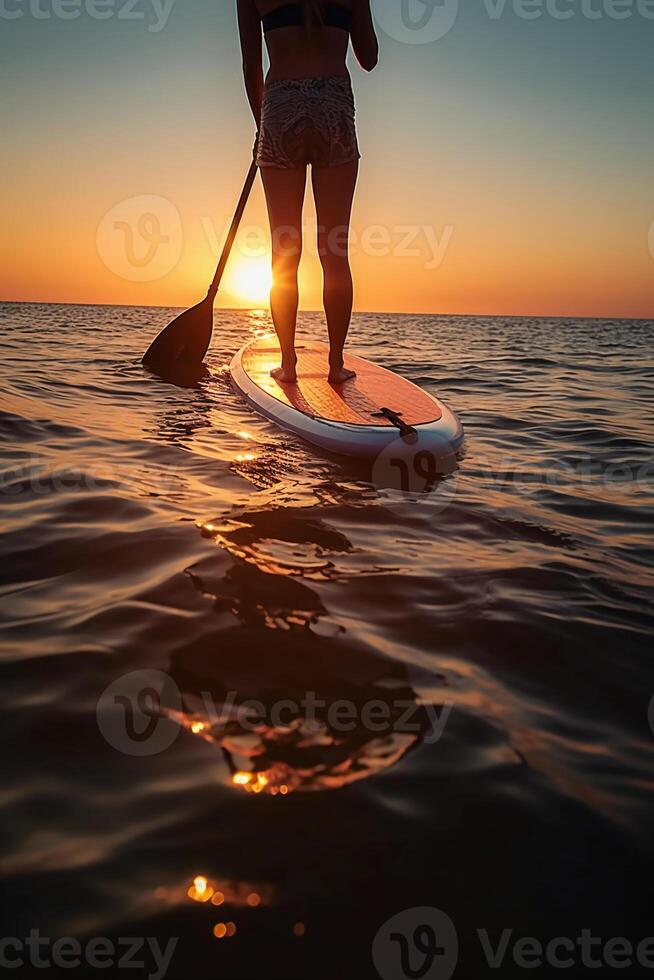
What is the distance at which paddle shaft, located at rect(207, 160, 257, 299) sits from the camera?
5469 mm

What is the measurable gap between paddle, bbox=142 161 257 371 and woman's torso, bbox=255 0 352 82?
5.93 ft

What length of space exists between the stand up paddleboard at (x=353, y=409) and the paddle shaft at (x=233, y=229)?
3.13ft

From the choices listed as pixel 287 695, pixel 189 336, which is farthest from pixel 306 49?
pixel 287 695

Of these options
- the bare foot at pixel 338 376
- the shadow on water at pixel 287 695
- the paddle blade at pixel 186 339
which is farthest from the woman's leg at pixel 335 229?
the shadow on water at pixel 287 695

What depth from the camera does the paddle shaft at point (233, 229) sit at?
5.47 metres

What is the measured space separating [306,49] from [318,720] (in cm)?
402

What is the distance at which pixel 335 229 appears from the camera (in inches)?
170

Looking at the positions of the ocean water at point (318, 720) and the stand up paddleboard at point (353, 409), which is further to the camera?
the stand up paddleboard at point (353, 409)

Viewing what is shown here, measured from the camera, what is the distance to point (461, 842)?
1156 mm

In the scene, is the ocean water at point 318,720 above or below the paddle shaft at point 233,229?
below

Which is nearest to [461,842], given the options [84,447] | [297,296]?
[84,447]

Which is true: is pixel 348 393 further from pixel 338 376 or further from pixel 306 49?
pixel 306 49

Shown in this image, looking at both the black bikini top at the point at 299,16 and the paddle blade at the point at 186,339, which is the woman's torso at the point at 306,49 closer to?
the black bikini top at the point at 299,16

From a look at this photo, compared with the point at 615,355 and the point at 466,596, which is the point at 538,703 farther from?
the point at 615,355
